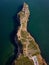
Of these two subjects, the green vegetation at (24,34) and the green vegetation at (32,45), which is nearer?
the green vegetation at (32,45)

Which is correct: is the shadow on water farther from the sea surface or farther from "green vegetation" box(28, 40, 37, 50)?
"green vegetation" box(28, 40, 37, 50)

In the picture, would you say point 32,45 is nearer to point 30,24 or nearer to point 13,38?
point 13,38

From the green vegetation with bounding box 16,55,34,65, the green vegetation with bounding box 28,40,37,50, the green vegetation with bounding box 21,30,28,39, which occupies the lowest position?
the green vegetation with bounding box 16,55,34,65

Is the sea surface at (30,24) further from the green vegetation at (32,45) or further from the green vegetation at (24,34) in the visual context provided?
the green vegetation at (24,34)

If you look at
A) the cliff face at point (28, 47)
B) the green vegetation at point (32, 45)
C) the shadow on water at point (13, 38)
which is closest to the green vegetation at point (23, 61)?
the cliff face at point (28, 47)

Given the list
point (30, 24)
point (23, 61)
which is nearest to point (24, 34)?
point (30, 24)

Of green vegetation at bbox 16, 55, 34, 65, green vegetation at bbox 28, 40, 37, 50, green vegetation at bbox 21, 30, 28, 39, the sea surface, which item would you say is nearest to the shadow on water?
the sea surface

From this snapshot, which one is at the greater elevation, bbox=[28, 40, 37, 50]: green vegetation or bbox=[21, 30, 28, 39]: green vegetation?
bbox=[21, 30, 28, 39]: green vegetation

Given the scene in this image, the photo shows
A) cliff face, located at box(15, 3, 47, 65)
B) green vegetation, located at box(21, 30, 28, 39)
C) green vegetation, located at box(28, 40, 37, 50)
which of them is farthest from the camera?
green vegetation, located at box(21, 30, 28, 39)

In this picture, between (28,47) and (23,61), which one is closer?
(23,61)
